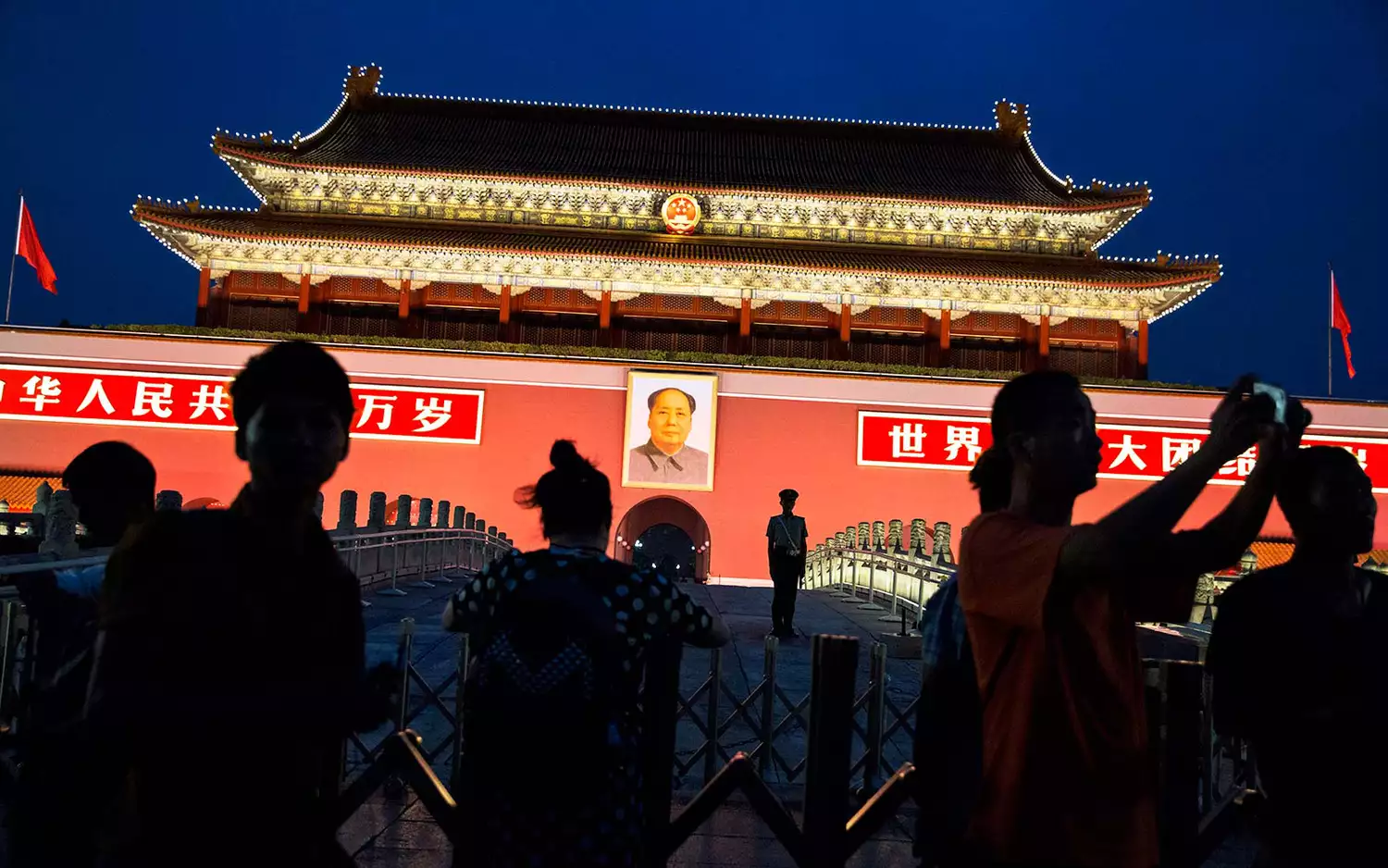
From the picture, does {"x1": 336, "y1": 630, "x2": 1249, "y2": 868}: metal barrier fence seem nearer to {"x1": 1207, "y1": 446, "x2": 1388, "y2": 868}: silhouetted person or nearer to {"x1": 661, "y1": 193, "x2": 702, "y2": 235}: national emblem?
{"x1": 1207, "y1": 446, "x2": 1388, "y2": 868}: silhouetted person

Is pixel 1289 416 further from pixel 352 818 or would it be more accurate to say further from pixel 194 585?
pixel 352 818

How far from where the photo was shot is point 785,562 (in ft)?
29.4

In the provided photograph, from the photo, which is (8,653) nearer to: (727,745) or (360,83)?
(727,745)

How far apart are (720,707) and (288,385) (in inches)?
199

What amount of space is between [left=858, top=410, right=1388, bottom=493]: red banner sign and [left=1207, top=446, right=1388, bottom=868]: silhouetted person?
17.8m

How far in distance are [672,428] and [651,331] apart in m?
2.95

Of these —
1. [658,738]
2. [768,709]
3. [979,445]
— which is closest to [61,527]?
[768,709]

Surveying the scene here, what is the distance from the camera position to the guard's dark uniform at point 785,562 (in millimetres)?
8977

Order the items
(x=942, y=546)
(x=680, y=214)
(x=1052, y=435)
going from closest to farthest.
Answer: (x=1052, y=435)
(x=942, y=546)
(x=680, y=214)

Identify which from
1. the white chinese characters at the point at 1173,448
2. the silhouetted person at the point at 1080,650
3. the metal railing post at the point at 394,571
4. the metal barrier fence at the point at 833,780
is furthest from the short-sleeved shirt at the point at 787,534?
the white chinese characters at the point at 1173,448

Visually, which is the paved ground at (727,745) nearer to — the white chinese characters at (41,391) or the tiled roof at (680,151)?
the white chinese characters at (41,391)

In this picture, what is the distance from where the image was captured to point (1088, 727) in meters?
1.73

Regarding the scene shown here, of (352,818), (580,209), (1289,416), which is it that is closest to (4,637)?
(352,818)

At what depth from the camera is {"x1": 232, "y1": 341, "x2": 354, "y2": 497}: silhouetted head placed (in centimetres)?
175
